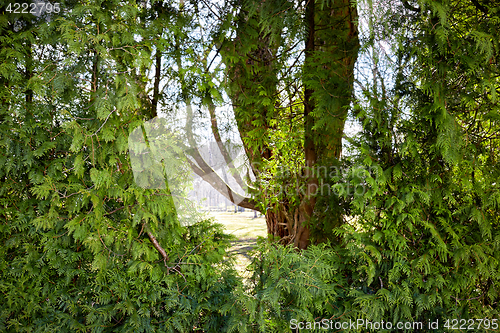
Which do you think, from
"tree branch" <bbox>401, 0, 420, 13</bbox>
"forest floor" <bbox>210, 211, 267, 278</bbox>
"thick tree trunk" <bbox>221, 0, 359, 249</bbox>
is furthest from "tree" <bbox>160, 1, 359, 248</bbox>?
"tree branch" <bbox>401, 0, 420, 13</bbox>

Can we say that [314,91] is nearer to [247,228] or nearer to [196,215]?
[196,215]

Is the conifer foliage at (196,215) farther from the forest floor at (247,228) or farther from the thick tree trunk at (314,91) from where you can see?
the forest floor at (247,228)

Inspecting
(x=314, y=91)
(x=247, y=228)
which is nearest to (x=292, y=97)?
(x=314, y=91)

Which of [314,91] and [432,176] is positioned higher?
[314,91]

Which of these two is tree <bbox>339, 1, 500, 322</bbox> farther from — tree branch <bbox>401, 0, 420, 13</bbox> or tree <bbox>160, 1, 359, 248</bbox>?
tree <bbox>160, 1, 359, 248</bbox>

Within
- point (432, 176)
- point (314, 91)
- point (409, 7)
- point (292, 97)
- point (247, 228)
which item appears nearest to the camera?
point (432, 176)

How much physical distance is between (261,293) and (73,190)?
1603 millimetres

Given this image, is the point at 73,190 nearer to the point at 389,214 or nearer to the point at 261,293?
the point at 261,293

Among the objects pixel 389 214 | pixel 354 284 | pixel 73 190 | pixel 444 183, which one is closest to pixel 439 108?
pixel 444 183

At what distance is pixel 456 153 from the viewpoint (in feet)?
7.53

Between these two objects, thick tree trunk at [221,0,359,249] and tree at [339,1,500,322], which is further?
thick tree trunk at [221,0,359,249]

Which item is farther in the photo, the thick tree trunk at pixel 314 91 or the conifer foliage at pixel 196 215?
the thick tree trunk at pixel 314 91

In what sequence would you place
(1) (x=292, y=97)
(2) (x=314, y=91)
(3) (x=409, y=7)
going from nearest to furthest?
(3) (x=409, y=7) → (2) (x=314, y=91) → (1) (x=292, y=97)

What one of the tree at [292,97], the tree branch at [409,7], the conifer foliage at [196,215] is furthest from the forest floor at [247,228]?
the tree branch at [409,7]
